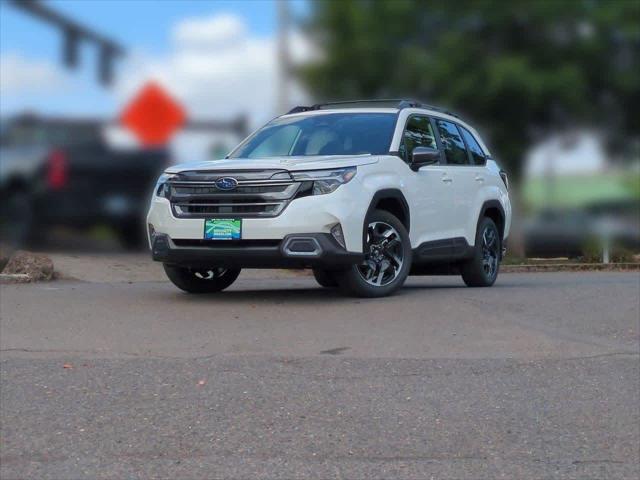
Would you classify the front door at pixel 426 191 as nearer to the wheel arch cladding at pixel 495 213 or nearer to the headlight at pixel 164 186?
the wheel arch cladding at pixel 495 213

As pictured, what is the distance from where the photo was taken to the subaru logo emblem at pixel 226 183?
852 centimetres

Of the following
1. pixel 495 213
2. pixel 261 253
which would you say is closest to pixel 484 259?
pixel 495 213

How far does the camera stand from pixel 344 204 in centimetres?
859

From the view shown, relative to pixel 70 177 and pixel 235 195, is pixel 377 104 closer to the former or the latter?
pixel 235 195

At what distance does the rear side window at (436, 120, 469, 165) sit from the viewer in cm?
1030

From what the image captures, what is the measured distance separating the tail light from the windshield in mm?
6010

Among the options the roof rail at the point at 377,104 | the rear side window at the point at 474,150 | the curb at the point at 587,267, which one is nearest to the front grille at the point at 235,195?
the roof rail at the point at 377,104

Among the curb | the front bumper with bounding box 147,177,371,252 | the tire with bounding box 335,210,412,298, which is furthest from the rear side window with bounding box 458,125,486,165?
the curb

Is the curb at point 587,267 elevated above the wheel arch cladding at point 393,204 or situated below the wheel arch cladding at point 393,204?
below

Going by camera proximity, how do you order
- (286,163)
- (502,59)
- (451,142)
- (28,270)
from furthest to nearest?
(451,142)
(286,163)
(28,270)
(502,59)

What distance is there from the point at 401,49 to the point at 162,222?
2.57 m

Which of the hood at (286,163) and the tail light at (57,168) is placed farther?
the hood at (286,163)

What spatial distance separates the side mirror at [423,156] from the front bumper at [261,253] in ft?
3.85

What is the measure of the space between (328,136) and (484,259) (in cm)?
227
